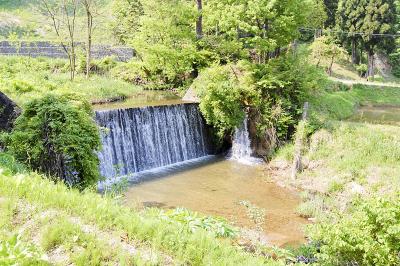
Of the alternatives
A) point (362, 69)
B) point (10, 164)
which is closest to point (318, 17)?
point (362, 69)

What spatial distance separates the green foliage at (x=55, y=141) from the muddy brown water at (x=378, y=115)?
53.5 feet

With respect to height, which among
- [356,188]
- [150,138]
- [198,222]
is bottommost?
[356,188]

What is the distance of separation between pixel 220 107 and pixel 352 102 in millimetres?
13048

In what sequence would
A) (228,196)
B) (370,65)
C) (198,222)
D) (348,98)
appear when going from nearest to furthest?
(198,222)
(228,196)
(348,98)
(370,65)

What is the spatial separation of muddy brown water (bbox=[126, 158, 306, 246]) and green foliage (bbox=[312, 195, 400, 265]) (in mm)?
3278

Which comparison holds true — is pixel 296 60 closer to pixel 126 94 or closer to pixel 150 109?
pixel 150 109

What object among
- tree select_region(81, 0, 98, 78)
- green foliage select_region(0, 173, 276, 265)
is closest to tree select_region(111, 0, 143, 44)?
tree select_region(81, 0, 98, 78)

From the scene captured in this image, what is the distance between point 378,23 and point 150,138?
986 inches

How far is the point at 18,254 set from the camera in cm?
337

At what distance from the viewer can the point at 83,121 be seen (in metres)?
8.41

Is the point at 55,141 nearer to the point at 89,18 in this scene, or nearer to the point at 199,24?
the point at 199,24

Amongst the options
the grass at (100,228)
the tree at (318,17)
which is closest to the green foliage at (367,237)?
the grass at (100,228)

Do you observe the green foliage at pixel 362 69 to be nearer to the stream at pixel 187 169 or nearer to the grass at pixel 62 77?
the grass at pixel 62 77

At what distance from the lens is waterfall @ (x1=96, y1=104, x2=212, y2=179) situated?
1381cm
